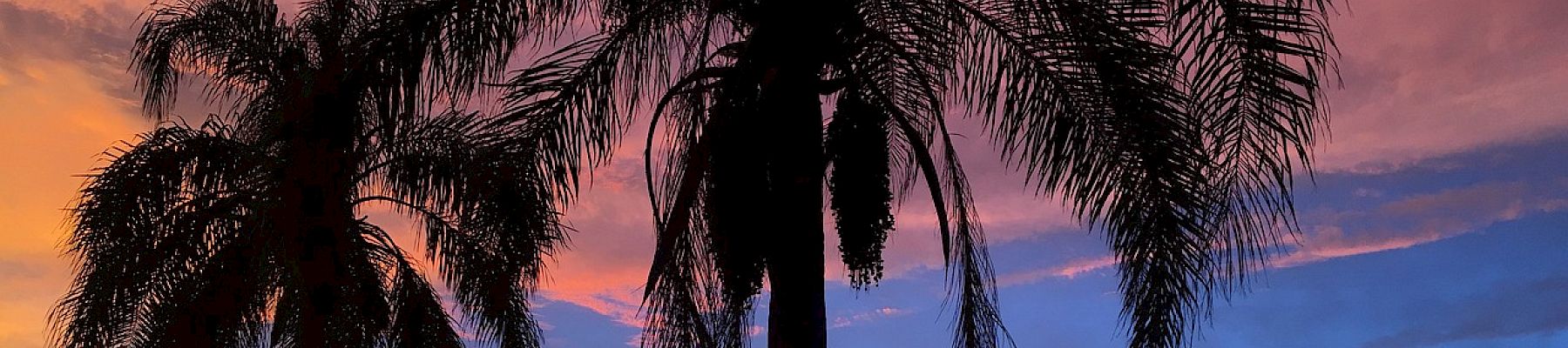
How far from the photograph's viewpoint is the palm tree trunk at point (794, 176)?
7348 mm

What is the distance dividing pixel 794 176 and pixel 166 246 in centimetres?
823

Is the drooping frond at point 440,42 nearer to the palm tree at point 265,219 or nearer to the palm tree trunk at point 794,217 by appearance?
the palm tree trunk at point 794,217

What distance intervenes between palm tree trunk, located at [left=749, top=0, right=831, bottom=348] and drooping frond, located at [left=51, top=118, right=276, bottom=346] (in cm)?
708

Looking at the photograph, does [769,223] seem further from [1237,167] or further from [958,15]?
[1237,167]

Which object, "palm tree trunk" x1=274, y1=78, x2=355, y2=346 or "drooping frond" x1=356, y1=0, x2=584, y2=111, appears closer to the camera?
"drooping frond" x1=356, y1=0, x2=584, y2=111

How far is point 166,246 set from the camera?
1270 centimetres

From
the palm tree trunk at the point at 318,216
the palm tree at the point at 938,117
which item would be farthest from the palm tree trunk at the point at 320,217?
the palm tree at the point at 938,117

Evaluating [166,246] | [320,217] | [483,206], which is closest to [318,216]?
[320,217]

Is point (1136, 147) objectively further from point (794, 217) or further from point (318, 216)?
point (318, 216)

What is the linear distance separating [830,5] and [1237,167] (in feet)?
8.37

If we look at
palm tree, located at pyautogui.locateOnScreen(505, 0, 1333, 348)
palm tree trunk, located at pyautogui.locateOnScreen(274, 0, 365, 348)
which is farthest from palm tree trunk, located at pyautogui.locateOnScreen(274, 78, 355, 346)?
palm tree, located at pyautogui.locateOnScreen(505, 0, 1333, 348)

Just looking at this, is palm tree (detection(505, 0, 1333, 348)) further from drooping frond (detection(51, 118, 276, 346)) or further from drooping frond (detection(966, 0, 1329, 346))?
drooping frond (detection(51, 118, 276, 346))

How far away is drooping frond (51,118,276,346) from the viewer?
12.5m

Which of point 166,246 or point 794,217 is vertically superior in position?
point 166,246
